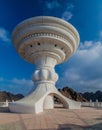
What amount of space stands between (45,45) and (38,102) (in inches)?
239

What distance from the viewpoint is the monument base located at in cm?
1376

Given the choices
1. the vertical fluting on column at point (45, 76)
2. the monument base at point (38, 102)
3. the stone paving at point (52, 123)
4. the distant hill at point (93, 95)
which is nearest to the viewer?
the stone paving at point (52, 123)

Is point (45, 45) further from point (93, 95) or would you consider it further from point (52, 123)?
point (93, 95)

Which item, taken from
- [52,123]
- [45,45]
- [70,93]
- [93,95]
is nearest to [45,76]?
[45,45]

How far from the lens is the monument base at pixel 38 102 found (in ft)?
45.1

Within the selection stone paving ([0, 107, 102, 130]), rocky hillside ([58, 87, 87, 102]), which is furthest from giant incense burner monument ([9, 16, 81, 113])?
rocky hillside ([58, 87, 87, 102])

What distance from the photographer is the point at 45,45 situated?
18.3 metres

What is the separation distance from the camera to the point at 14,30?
19.0 m

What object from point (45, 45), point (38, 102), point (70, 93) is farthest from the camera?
point (70, 93)

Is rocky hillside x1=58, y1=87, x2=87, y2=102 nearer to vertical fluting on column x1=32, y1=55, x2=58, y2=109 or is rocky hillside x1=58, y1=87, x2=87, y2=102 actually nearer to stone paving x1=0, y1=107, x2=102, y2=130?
vertical fluting on column x1=32, y1=55, x2=58, y2=109

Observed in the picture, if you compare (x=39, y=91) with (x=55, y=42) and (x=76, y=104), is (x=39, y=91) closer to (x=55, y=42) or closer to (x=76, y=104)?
(x=76, y=104)

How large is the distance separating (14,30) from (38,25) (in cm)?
288

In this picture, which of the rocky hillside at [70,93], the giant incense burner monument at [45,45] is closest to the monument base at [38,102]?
the giant incense burner monument at [45,45]

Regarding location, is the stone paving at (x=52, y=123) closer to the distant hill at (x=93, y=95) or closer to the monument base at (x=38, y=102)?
the monument base at (x=38, y=102)
